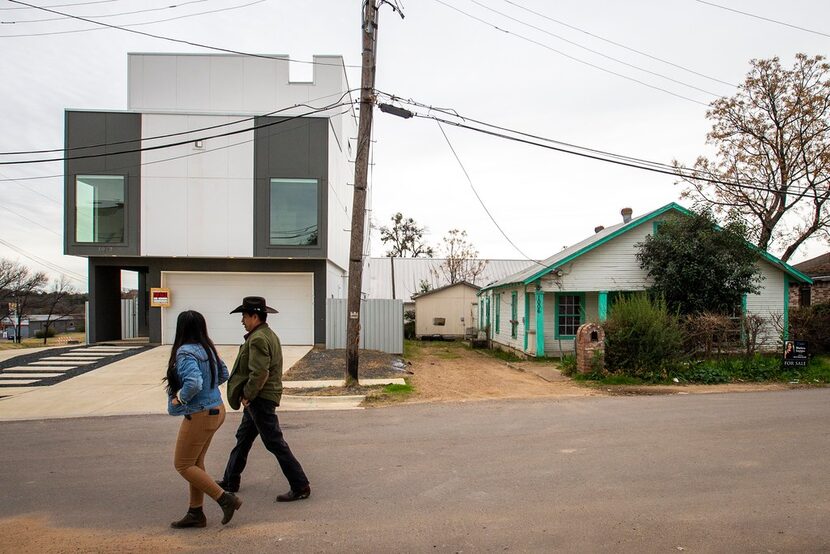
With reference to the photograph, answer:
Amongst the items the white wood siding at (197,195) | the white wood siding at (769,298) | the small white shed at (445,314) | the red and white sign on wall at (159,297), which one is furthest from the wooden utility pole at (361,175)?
the small white shed at (445,314)

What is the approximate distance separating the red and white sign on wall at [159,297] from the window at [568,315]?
45.3 feet

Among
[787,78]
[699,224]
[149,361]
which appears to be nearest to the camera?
[149,361]

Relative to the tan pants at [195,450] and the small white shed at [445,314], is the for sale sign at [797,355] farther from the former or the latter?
the small white shed at [445,314]

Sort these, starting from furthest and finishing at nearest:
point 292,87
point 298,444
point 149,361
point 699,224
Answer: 1. point 292,87
2. point 699,224
3. point 149,361
4. point 298,444

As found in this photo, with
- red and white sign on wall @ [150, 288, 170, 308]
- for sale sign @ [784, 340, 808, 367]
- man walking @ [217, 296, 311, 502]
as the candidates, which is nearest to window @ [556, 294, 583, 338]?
for sale sign @ [784, 340, 808, 367]

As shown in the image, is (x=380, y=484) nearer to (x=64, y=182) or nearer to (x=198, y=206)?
(x=198, y=206)

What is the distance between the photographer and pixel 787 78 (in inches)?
926

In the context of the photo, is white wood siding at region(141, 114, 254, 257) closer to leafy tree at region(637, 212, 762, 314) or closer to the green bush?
the green bush

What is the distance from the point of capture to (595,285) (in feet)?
59.7

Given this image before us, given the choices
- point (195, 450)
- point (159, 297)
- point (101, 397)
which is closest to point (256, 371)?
point (195, 450)

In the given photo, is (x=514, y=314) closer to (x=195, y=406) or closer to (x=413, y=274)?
(x=195, y=406)

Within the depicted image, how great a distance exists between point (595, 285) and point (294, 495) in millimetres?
15052

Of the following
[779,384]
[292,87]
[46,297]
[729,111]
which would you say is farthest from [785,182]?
[46,297]

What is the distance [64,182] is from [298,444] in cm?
1691
